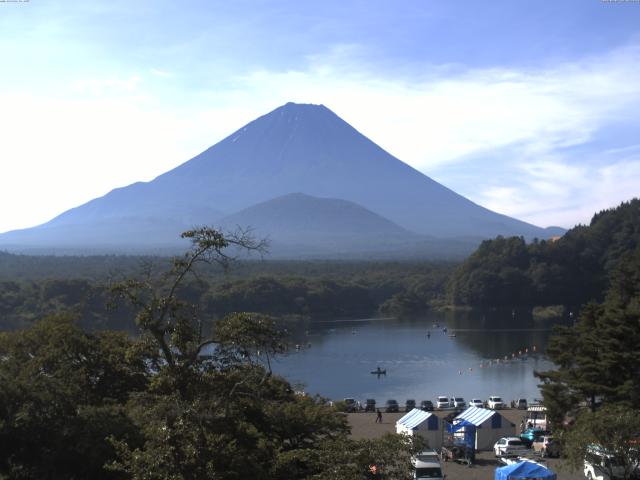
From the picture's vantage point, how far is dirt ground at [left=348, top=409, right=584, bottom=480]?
11211 mm

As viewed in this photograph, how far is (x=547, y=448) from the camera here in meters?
12.5

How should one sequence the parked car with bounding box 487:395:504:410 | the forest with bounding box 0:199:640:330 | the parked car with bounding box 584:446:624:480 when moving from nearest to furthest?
the parked car with bounding box 584:446:624:480 → the parked car with bounding box 487:395:504:410 → the forest with bounding box 0:199:640:330

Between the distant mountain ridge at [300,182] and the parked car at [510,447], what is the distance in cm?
14012

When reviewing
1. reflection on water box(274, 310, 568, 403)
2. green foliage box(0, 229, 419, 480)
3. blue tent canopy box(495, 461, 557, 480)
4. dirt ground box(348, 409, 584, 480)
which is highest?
green foliage box(0, 229, 419, 480)

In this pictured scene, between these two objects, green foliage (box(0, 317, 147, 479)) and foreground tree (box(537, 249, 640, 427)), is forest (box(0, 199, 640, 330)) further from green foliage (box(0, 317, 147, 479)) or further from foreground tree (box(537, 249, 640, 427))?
green foliage (box(0, 317, 147, 479))

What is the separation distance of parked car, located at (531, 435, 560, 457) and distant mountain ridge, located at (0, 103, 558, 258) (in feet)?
459

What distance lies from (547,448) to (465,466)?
4.38 feet

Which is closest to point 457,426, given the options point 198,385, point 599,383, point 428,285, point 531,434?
point 531,434

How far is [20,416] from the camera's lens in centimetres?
773

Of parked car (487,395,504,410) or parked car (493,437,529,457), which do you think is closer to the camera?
parked car (493,437,529,457)

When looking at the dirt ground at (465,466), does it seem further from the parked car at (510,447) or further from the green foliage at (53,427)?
the green foliage at (53,427)

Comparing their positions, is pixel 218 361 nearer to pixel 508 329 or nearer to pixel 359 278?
pixel 508 329

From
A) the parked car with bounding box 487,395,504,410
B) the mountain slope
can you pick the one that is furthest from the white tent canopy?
the mountain slope

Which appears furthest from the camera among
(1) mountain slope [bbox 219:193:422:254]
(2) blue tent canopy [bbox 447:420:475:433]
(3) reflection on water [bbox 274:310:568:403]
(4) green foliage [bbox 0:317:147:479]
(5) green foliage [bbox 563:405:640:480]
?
(1) mountain slope [bbox 219:193:422:254]
